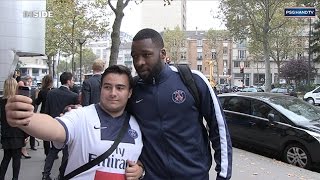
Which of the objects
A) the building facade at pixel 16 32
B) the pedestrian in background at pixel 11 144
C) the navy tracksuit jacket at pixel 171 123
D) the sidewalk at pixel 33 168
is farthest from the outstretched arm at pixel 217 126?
the building facade at pixel 16 32

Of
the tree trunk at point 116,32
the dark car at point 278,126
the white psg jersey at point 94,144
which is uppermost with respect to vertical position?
the tree trunk at point 116,32

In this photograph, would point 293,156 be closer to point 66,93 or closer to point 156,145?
point 66,93

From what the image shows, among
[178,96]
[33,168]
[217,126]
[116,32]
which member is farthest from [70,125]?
[116,32]

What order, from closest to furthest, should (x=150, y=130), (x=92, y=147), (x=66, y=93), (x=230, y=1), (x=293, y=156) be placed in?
(x=92, y=147) → (x=150, y=130) → (x=66, y=93) → (x=293, y=156) → (x=230, y=1)

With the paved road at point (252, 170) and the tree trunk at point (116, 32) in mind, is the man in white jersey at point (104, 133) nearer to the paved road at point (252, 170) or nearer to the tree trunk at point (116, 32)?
the paved road at point (252, 170)

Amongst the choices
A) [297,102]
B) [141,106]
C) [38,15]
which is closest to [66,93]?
[141,106]

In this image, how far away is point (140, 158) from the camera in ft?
7.78

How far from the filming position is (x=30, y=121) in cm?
177

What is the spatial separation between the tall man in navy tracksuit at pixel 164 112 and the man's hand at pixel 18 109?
0.83 m

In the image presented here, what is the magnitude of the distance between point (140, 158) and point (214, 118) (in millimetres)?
506

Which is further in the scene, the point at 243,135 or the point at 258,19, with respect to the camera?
the point at 258,19

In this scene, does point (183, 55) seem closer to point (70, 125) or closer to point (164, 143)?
point (164, 143)

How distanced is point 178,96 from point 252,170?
539cm

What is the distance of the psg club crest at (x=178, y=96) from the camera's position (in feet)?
7.83
